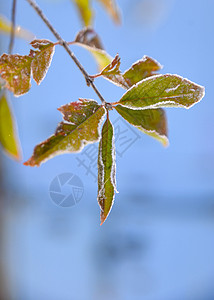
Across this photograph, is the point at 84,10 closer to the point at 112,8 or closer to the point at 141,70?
the point at 112,8

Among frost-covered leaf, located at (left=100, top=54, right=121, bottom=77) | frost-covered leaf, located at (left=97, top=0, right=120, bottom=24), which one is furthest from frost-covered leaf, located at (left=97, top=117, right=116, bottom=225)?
frost-covered leaf, located at (left=97, top=0, right=120, bottom=24)

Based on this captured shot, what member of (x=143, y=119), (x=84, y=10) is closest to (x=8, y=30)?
(x=84, y=10)

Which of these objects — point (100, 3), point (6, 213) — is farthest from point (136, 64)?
point (6, 213)

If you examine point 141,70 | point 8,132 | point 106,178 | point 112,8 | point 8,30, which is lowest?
A: point 106,178

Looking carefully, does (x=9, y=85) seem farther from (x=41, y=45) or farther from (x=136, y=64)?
(x=136, y=64)

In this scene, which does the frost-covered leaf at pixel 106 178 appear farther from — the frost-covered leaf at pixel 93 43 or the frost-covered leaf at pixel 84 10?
the frost-covered leaf at pixel 84 10

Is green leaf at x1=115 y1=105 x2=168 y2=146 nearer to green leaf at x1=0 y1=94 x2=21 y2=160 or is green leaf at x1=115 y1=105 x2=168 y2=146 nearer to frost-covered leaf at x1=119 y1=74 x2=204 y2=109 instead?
frost-covered leaf at x1=119 y1=74 x2=204 y2=109
